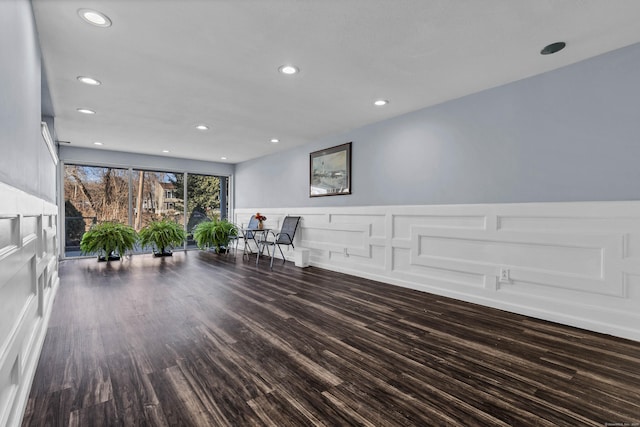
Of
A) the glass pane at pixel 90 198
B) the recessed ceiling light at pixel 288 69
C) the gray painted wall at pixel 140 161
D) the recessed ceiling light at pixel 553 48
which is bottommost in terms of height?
the glass pane at pixel 90 198

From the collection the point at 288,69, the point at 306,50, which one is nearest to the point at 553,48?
the point at 306,50

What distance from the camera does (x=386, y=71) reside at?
9.00ft

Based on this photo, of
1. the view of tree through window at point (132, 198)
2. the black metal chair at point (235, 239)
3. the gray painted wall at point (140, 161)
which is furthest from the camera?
the black metal chair at point (235, 239)

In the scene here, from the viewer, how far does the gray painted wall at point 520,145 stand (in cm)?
238

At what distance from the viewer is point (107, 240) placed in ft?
18.4

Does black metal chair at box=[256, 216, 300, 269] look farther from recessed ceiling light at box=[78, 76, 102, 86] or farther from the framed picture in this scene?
recessed ceiling light at box=[78, 76, 102, 86]

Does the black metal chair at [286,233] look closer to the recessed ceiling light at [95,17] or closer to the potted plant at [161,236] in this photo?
the potted plant at [161,236]

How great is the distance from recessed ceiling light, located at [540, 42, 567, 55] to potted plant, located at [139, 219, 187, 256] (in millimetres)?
6607

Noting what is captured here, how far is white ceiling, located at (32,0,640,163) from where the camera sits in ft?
6.29

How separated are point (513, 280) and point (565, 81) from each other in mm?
1829

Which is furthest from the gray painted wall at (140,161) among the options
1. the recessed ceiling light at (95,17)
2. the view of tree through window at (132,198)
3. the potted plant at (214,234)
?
the recessed ceiling light at (95,17)

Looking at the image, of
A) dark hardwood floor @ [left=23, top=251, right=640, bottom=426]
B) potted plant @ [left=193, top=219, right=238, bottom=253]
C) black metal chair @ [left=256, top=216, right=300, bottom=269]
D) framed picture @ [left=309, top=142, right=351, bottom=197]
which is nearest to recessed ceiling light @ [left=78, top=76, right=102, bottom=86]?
dark hardwood floor @ [left=23, top=251, right=640, bottom=426]

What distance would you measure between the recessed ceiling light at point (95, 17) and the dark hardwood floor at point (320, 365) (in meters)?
2.21

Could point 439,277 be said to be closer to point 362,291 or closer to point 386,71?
point 362,291
